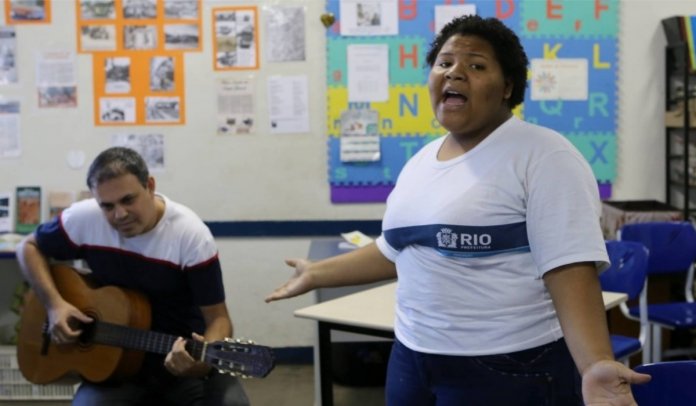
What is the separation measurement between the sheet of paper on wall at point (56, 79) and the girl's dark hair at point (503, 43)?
324cm

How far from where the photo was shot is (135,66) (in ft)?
14.0

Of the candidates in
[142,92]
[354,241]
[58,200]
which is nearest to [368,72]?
[354,241]

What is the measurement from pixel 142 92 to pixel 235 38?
58 centimetres

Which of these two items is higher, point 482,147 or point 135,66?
point 135,66

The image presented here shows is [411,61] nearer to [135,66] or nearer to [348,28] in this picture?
[348,28]

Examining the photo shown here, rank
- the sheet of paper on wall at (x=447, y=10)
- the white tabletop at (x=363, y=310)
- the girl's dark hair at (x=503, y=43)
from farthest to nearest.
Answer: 1. the sheet of paper on wall at (x=447, y=10)
2. the white tabletop at (x=363, y=310)
3. the girl's dark hair at (x=503, y=43)

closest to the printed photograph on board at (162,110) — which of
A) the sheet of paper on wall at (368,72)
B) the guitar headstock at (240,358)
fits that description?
the sheet of paper on wall at (368,72)

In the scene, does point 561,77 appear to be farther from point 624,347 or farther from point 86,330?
point 86,330

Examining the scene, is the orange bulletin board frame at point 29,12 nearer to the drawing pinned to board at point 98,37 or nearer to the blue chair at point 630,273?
the drawing pinned to board at point 98,37

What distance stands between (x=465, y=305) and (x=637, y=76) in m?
3.27

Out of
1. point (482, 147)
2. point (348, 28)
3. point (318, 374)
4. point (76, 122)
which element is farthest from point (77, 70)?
point (482, 147)

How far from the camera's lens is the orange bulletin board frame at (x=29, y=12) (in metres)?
4.27

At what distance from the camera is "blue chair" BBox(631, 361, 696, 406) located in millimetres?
1535

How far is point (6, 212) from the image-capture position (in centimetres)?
436
